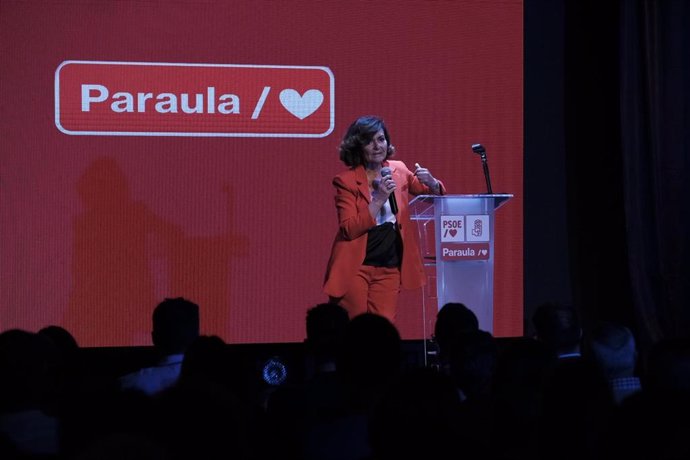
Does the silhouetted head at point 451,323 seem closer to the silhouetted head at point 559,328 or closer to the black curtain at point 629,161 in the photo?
the silhouetted head at point 559,328

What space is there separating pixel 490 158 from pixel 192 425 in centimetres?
469

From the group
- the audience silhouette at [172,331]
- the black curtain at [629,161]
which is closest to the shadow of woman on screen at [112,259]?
the audience silhouette at [172,331]

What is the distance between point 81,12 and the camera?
224 inches

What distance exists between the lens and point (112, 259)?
569cm

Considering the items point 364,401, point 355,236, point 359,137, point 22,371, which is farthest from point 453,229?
point 22,371

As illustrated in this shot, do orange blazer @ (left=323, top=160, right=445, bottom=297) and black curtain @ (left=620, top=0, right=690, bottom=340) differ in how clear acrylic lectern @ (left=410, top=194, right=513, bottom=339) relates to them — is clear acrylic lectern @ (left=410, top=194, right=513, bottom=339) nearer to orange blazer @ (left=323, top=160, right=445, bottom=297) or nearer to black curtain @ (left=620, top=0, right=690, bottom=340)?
orange blazer @ (left=323, top=160, right=445, bottom=297)

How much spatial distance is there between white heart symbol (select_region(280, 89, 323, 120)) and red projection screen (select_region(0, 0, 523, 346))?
1cm

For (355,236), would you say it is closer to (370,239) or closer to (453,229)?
(370,239)

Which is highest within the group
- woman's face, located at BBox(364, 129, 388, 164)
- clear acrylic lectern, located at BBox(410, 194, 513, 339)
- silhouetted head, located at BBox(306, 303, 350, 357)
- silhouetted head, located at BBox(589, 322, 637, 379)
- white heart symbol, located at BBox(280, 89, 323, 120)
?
white heart symbol, located at BBox(280, 89, 323, 120)

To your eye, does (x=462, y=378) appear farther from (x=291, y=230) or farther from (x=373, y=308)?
(x=291, y=230)

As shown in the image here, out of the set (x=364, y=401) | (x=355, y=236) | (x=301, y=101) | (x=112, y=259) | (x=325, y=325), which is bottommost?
(x=364, y=401)

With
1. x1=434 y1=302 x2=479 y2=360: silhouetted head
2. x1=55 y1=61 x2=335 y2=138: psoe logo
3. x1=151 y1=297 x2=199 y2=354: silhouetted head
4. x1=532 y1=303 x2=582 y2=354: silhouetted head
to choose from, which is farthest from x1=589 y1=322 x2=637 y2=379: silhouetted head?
x1=55 y1=61 x2=335 y2=138: psoe logo

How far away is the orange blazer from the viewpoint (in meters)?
4.26

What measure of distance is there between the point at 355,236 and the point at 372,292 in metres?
0.31
